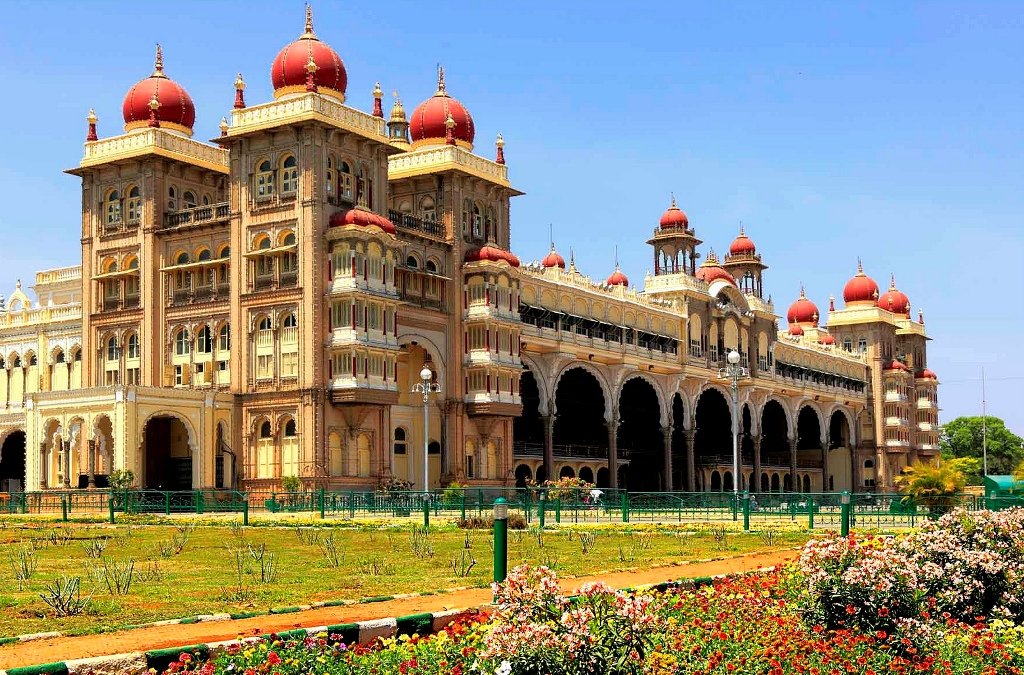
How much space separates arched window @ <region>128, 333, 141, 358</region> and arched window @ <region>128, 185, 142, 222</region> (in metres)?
6.04

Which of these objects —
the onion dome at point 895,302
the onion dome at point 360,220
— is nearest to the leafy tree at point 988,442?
the onion dome at point 895,302

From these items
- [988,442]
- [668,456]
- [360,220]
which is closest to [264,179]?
[360,220]

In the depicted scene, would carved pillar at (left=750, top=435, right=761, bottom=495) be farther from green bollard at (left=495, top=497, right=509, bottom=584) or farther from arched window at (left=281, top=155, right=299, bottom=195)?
green bollard at (left=495, top=497, right=509, bottom=584)

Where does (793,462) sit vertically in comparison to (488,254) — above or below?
below

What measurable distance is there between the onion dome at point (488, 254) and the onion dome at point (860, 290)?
6368 cm

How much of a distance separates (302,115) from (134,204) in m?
12.5

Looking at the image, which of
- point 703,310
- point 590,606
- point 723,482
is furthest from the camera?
point 723,482

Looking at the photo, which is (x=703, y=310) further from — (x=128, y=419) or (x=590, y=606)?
(x=590, y=606)

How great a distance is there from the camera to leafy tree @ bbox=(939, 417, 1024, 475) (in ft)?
536

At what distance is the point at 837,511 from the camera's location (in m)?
41.6

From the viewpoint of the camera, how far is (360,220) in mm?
58656

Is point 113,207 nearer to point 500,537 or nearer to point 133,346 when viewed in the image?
point 133,346

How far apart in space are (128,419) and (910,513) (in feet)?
113

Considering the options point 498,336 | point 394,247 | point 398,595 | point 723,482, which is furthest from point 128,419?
point 723,482
